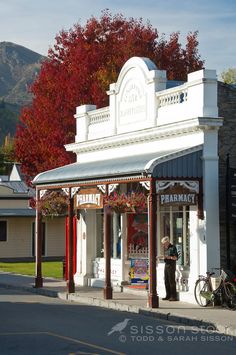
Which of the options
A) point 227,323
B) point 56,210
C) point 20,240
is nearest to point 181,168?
point 227,323

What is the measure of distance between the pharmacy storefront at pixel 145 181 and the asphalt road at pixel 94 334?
219 centimetres

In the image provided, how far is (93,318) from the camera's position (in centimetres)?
1889

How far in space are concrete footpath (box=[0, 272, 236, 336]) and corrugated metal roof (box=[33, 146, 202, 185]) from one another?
11.3ft

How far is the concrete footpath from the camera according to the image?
1747 centimetres

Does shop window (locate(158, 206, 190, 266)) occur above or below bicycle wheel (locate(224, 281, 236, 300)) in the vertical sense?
above

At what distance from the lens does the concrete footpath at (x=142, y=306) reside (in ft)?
57.3

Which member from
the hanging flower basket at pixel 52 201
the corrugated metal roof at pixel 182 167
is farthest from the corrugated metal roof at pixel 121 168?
the hanging flower basket at pixel 52 201

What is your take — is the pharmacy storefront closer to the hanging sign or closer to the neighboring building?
the hanging sign

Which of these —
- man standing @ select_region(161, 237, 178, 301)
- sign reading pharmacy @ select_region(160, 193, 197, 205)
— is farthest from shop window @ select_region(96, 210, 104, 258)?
sign reading pharmacy @ select_region(160, 193, 197, 205)

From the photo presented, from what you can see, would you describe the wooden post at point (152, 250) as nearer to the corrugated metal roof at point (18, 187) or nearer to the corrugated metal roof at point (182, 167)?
the corrugated metal roof at point (182, 167)

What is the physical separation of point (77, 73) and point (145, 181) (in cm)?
1592

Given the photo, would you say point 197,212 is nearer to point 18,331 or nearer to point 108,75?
point 18,331

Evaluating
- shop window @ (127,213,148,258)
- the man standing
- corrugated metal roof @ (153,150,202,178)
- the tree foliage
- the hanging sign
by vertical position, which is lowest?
the man standing

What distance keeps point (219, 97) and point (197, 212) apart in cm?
312
